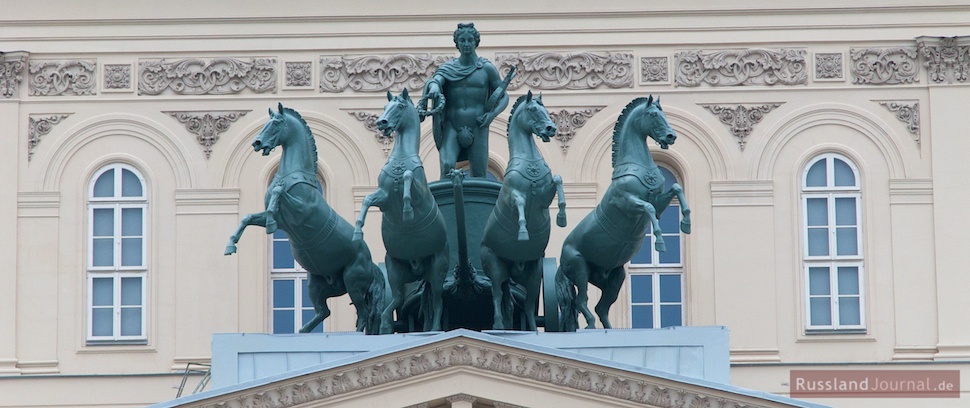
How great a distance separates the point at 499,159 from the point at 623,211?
9861 mm

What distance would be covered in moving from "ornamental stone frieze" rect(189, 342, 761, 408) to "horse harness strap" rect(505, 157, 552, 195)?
213 cm

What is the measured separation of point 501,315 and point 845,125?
35.8 feet

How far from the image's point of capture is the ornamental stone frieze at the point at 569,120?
4544 centimetres

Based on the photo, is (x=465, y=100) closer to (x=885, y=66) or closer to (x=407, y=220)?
(x=407, y=220)

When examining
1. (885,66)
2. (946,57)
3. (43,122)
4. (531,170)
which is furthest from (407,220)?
(946,57)

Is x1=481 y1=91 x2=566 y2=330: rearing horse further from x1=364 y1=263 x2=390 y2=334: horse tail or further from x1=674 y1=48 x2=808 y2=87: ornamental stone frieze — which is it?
x1=674 y1=48 x2=808 y2=87: ornamental stone frieze

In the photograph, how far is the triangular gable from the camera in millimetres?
33719

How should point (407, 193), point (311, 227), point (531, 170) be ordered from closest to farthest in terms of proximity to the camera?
point (407, 193)
point (531, 170)
point (311, 227)

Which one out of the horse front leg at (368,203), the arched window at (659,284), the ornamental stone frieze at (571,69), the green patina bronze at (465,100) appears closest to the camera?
the horse front leg at (368,203)

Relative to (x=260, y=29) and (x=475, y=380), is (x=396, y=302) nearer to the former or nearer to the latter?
(x=475, y=380)

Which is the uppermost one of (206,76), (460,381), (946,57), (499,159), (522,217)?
(946,57)

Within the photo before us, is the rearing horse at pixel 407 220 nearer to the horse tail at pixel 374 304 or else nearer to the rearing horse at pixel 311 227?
the horse tail at pixel 374 304

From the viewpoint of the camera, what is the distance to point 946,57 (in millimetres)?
45219

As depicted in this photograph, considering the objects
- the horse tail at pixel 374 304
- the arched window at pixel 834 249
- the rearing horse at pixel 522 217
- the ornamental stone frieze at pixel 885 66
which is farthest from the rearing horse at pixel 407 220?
the ornamental stone frieze at pixel 885 66
